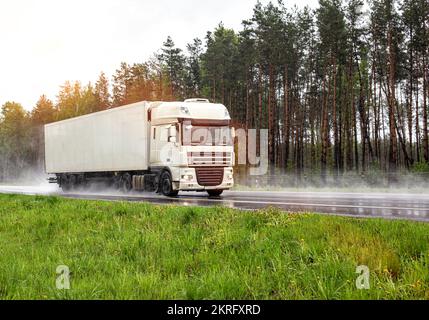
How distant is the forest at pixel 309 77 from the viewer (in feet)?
143

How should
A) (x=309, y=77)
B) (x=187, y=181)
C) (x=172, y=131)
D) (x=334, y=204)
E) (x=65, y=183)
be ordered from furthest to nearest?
(x=309, y=77) → (x=65, y=183) → (x=172, y=131) → (x=187, y=181) → (x=334, y=204)

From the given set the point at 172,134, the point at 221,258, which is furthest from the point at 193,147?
the point at 221,258

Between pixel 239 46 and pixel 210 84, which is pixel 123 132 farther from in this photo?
pixel 210 84

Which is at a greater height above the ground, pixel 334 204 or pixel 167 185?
pixel 167 185

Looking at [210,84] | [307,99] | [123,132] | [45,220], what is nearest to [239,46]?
[210,84]

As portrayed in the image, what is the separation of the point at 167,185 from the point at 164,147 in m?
1.53

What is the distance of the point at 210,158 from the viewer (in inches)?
742

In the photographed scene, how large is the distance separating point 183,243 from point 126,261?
3.07 feet

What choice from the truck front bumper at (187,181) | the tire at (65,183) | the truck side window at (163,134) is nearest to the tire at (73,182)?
the tire at (65,183)

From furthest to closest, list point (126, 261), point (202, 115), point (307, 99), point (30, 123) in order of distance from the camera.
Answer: point (30, 123)
point (307, 99)
point (202, 115)
point (126, 261)

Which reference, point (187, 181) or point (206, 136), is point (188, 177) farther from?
point (206, 136)

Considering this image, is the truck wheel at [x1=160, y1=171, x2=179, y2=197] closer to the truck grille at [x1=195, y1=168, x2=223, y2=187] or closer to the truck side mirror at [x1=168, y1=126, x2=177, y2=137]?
the truck grille at [x1=195, y1=168, x2=223, y2=187]

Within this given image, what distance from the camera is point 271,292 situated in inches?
199

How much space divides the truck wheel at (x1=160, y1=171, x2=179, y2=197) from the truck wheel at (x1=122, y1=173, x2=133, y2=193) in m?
2.84
